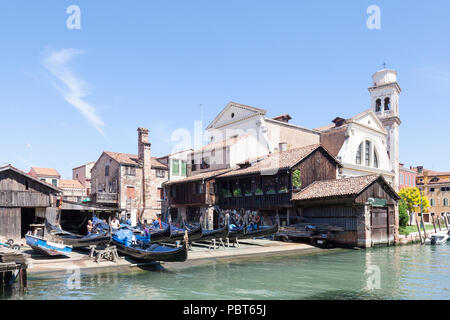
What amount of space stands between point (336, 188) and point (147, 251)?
486 inches

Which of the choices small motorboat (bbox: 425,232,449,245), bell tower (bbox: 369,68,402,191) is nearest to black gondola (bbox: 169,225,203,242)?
small motorboat (bbox: 425,232,449,245)

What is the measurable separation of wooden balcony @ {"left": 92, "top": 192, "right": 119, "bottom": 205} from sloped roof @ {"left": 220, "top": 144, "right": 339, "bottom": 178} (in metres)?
9.60

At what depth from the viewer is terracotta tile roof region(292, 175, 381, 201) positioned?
68.1ft

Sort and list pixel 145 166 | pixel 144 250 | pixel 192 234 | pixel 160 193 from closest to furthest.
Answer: pixel 144 250 → pixel 192 234 → pixel 145 166 → pixel 160 193

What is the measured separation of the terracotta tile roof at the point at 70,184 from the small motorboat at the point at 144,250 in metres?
32.4

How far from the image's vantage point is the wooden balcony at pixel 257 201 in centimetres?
2388

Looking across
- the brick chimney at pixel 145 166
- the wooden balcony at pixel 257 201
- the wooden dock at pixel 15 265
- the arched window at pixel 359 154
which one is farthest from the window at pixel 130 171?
the wooden dock at pixel 15 265

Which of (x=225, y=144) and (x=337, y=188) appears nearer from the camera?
(x=337, y=188)

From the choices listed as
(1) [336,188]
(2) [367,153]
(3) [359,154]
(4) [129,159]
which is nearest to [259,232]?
(1) [336,188]

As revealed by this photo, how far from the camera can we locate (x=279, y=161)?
2547 cm

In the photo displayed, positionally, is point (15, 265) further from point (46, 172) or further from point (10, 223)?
point (46, 172)

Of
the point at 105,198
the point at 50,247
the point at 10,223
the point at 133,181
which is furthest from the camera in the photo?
the point at 133,181
